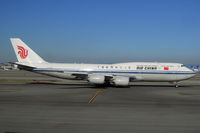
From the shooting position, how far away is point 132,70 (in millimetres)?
25109

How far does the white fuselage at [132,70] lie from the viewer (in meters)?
24.9

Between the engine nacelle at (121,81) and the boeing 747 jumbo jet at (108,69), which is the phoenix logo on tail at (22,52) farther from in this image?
the engine nacelle at (121,81)

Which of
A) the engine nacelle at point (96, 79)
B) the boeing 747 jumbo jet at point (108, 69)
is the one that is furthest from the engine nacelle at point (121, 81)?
the engine nacelle at point (96, 79)

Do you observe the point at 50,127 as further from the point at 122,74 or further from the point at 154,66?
the point at 154,66

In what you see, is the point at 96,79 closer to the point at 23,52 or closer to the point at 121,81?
the point at 121,81

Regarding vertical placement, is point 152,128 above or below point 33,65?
below

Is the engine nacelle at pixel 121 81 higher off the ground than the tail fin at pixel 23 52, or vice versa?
the tail fin at pixel 23 52

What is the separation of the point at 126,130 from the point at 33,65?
818 inches

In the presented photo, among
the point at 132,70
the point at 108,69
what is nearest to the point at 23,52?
the point at 108,69

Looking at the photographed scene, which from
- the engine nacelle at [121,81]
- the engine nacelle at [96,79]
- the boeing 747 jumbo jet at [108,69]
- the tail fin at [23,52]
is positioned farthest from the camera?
the tail fin at [23,52]

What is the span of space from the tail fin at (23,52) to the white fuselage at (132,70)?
1.49 meters

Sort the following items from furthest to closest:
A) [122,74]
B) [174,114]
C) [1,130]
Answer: [122,74], [174,114], [1,130]

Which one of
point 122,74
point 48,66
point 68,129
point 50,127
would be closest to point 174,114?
point 68,129

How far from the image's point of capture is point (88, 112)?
427 inches
